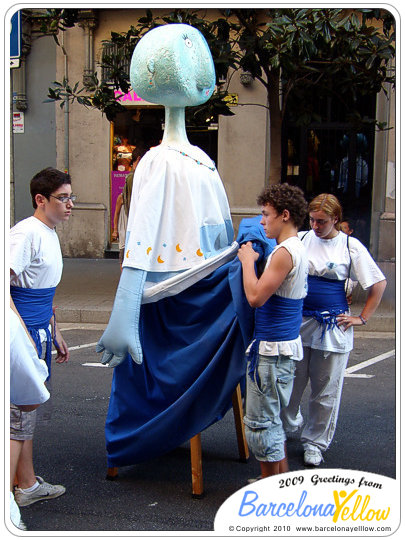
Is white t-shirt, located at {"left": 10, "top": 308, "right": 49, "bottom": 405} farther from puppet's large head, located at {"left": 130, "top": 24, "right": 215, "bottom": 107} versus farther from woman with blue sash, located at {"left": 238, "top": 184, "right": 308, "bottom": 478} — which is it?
puppet's large head, located at {"left": 130, "top": 24, "right": 215, "bottom": 107}

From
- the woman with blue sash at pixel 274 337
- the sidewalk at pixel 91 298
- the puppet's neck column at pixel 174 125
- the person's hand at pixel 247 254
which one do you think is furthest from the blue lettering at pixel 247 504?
the sidewalk at pixel 91 298

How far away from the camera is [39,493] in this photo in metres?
3.06

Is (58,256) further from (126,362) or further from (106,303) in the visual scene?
(106,303)

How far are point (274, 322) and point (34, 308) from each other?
1.13 m

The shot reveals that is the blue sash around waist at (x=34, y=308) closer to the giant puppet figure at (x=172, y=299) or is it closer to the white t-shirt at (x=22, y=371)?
the giant puppet figure at (x=172, y=299)

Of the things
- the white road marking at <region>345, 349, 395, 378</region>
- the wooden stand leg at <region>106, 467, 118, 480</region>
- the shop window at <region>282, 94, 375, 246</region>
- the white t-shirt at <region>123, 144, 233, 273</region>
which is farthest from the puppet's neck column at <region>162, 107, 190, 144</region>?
the shop window at <region>282, 94, 375, 246</region>

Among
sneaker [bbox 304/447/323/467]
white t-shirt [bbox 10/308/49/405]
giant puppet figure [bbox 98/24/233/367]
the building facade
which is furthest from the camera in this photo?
the building facade

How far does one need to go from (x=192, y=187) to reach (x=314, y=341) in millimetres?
1099

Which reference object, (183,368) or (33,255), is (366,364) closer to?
(183,368)

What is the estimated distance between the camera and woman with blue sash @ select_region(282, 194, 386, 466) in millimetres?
3402

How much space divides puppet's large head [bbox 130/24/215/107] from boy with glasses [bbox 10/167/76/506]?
0.63 metres

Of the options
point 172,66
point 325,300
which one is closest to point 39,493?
point 325,300

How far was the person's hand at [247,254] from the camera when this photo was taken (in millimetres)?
2814

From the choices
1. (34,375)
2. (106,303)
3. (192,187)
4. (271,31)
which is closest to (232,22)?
(271,31)
